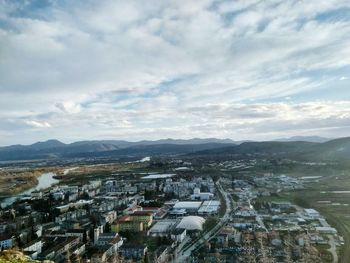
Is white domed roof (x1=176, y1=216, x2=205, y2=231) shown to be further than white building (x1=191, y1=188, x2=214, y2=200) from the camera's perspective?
No

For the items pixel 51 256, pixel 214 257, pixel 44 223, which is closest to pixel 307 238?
pixel 214 257

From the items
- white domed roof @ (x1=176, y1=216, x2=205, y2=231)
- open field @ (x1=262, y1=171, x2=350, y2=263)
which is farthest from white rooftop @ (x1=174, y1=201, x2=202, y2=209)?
open field @ (x1=262, y1=171, x2=350, y2=263)

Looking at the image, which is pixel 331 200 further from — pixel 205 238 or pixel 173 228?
pixel 173 228

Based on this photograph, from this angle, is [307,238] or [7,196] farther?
[7,196]

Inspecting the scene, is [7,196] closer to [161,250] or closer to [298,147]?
[161,250]

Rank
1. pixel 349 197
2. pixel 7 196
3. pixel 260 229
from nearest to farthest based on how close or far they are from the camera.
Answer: pixel 260 229
pixel 349 197
pixel 7 196

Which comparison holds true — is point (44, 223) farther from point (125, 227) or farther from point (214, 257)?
point (214, 257)

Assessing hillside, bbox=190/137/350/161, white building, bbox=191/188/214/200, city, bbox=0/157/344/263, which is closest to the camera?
city, bbox=0/157/344/263

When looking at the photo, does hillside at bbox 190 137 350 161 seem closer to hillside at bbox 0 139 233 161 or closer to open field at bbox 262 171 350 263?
open field at bbox 262 171 350 263

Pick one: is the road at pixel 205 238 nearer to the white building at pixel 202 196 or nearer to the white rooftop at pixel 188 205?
the white rooftop at pixel 188 205

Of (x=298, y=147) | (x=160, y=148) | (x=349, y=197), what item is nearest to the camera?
(x=349, y=197)

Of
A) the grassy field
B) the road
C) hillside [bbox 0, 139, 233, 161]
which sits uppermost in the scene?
hillside [bbox 0, 139, 233, 161]
